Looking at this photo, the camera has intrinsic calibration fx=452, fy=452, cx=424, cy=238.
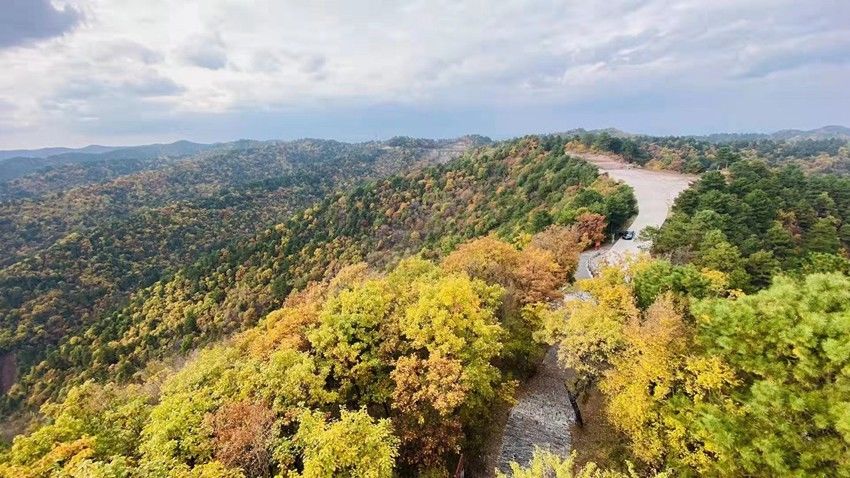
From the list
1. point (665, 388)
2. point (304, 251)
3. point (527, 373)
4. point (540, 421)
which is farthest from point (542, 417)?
point (304, 251)

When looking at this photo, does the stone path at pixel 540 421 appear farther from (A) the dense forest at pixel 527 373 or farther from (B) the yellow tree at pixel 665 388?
(B) the yellow tree at pixel 665 388

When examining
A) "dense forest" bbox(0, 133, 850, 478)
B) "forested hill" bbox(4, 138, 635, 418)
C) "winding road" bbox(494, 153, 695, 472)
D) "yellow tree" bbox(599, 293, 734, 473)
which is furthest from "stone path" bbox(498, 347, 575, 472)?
"forested hill" bbox(4, 138, 635, 418)

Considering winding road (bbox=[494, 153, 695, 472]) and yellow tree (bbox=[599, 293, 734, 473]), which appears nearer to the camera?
yellow tree (bbox=[599, 293, 734, 473])

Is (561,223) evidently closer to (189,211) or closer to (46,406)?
(46,406)

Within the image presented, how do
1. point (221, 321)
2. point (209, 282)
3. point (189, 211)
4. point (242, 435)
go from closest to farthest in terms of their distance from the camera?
1. point (242, 435)
2. point (221, 321)
3. point (209, 282)
4. point (189, 211)

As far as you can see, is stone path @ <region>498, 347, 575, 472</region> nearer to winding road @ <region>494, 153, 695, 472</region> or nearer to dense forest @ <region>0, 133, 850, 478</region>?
winding road @ <region>494, 153, 695, 472</region>

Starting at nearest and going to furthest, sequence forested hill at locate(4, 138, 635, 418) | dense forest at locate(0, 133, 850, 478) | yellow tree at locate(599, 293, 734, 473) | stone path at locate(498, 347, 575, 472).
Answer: dense forest at locate(0, 133, 850, 478) → yellow tree at locate(599, 293, 734, 473) → stone path at locate(498, 347, 575, 472) → forested hill at locate(4, 138, 635, 418)

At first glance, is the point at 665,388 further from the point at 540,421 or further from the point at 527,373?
the point at 527,373

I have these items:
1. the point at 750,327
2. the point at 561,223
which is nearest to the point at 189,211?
the point at 561,223
